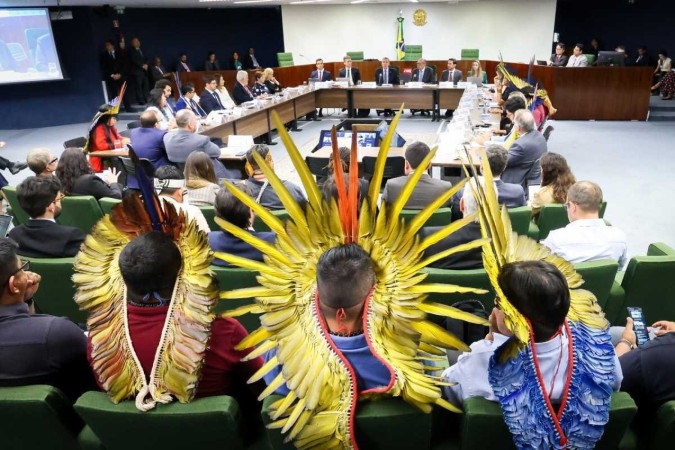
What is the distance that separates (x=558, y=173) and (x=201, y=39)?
12.4 meters

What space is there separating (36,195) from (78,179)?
1.31 m

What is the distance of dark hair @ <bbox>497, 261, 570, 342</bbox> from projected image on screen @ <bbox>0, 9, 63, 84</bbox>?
11271 mm

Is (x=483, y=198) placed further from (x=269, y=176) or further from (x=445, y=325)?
(x=445, y=325)

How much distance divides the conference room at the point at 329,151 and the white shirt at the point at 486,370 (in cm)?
3

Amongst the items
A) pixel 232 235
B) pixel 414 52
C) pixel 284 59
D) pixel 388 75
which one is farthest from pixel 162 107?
pixel 414 52

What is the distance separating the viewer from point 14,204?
3.89 metres

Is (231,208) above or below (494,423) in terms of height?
above

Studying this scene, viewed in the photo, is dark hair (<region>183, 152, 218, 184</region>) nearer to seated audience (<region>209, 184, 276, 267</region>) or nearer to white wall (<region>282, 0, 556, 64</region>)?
seated audience (<region>209, 184, 276, 267</region>)

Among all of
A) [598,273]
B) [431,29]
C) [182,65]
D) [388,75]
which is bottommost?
[598,273]

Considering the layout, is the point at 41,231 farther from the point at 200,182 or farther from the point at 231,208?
the point at 200,182

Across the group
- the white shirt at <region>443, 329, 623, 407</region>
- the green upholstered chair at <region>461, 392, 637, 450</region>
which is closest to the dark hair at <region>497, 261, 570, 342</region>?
the white shirt at <region>443, 329, 623, 407</region>

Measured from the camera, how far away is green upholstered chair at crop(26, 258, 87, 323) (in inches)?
99.2

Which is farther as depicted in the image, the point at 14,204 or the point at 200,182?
the point at 14,204

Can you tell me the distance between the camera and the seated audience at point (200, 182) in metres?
3.66
